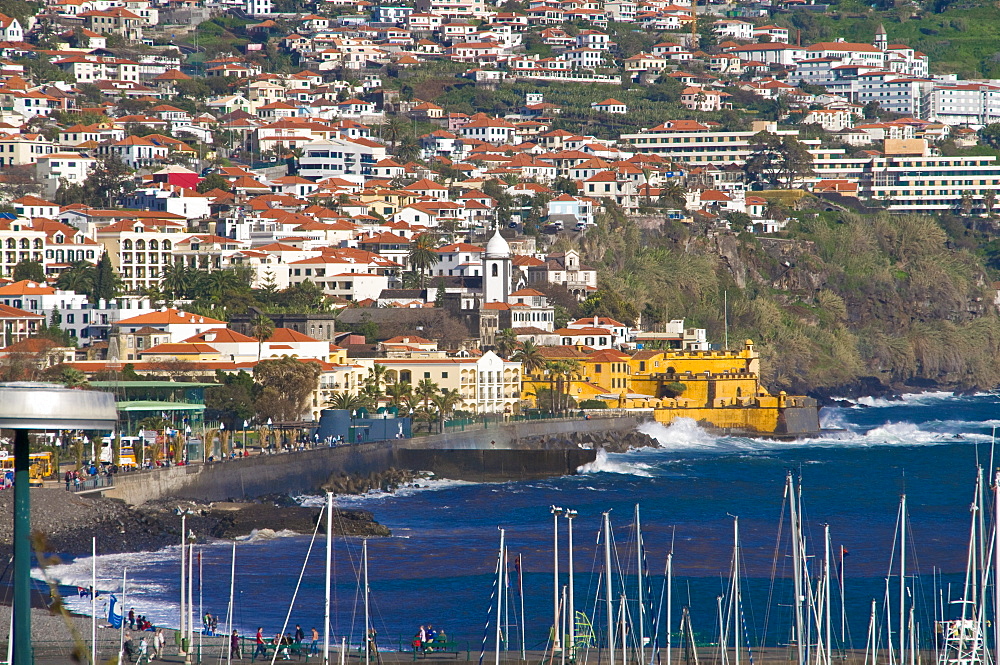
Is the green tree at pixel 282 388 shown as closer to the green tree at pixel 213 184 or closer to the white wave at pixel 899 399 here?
the white wave at pixel 899 399

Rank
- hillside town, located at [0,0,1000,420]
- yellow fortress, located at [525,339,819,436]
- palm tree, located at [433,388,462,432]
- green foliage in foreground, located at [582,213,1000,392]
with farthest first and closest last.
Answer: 1. green foliage in foreground, located at [582,213,1000,392]
2. yellow fortress, located at [525,339,819,436]
3. hillside town, located at [0,0,1000,420]
4. palm tree, located at [433,388,462,432]

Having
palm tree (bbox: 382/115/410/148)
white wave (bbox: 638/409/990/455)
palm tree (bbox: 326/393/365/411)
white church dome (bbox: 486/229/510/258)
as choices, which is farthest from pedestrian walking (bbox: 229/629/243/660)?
palm tree (bbox: 382/115/410/148)

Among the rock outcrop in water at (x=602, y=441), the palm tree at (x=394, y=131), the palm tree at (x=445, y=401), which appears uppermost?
the palm tree at (x=394, y=131)

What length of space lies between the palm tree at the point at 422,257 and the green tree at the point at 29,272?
22.8 meters

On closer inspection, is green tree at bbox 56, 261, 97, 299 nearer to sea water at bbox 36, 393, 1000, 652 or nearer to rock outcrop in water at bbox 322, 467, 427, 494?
sea water at bbox 36, 393, 1000, 652

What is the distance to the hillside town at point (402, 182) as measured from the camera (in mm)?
91312

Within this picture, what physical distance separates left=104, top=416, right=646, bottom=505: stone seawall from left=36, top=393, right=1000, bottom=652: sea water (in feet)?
4.05

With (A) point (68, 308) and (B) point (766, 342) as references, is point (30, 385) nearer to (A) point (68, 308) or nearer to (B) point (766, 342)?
(A) point (68, 308)

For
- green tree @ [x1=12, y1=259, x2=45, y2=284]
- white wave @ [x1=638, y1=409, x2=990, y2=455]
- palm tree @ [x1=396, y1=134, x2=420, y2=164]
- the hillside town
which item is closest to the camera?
white wave @ [x1=638, y1=409, x2=990, y2=455]

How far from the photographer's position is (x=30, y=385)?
1223cm

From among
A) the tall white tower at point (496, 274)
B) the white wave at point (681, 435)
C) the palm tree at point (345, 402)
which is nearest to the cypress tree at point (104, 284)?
the tall white tower at point (496, 274)

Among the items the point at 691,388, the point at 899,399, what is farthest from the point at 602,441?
the point at 899,399

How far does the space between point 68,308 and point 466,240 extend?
36299 millimetres

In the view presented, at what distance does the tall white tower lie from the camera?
106 m
